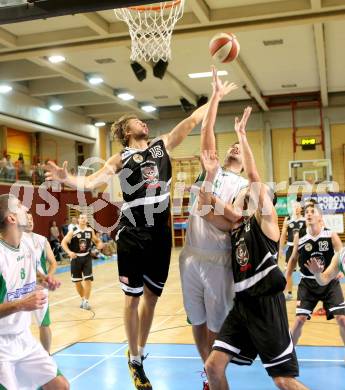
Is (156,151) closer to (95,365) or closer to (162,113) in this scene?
(95,365)

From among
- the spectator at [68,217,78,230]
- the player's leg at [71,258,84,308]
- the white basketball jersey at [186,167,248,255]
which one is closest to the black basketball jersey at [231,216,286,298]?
the white basketball jersey at [186,167,248,255]

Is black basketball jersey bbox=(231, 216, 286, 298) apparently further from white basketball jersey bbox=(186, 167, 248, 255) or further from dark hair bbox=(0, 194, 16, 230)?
dark hair bbox=(0, 194, 16, 230)

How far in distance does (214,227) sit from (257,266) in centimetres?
56

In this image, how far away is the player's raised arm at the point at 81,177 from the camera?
4.36 metres

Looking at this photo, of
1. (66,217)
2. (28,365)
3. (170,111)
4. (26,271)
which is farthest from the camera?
(170,111)

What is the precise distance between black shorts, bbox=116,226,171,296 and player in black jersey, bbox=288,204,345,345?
89.8 inches

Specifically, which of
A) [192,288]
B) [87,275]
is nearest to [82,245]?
[87,275]

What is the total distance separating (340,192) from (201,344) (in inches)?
770

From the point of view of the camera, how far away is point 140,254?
183 inches

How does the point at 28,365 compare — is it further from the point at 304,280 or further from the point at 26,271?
the point at 304,280

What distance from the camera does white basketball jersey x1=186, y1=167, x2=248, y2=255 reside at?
14.4ft

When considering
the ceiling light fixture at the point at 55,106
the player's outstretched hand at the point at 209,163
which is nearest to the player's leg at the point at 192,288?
the player's outstretched hand at the point at 209,163

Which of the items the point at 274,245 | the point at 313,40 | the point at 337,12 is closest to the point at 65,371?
the point at 274,245

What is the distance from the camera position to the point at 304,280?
22.2ft
